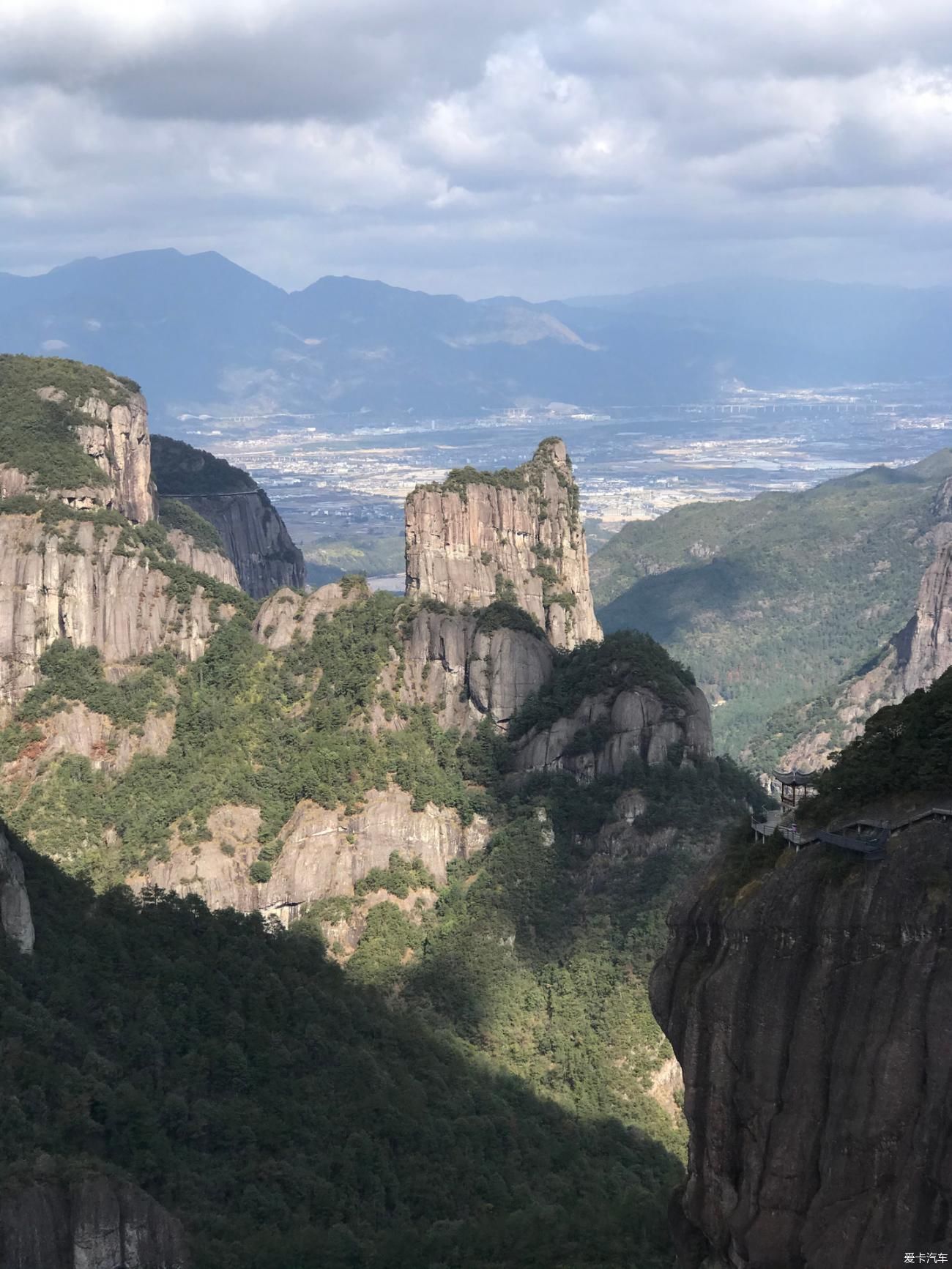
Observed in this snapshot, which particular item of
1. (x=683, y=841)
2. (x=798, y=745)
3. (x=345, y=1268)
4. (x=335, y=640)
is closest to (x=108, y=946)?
(x=345, y=1268)

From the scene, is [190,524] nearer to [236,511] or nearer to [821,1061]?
[236,511]

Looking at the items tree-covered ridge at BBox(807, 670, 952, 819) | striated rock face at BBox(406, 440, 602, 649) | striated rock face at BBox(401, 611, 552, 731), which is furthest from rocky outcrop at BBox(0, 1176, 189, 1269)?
striated rock face at BBox(406, 440, 602, 649)

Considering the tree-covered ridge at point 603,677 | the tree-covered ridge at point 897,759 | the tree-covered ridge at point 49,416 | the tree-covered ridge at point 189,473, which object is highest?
the tree-covered ridge at point 49,416

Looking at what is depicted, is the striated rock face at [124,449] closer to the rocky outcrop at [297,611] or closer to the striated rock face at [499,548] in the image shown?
the rocky outcrop at [297,611]

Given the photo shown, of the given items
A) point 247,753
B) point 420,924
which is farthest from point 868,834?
point 247,753

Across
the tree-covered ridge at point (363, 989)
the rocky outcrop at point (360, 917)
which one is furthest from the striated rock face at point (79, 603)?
the rocky outcrop at point (360, 917)

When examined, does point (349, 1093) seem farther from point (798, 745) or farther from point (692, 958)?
point (798, 745)
